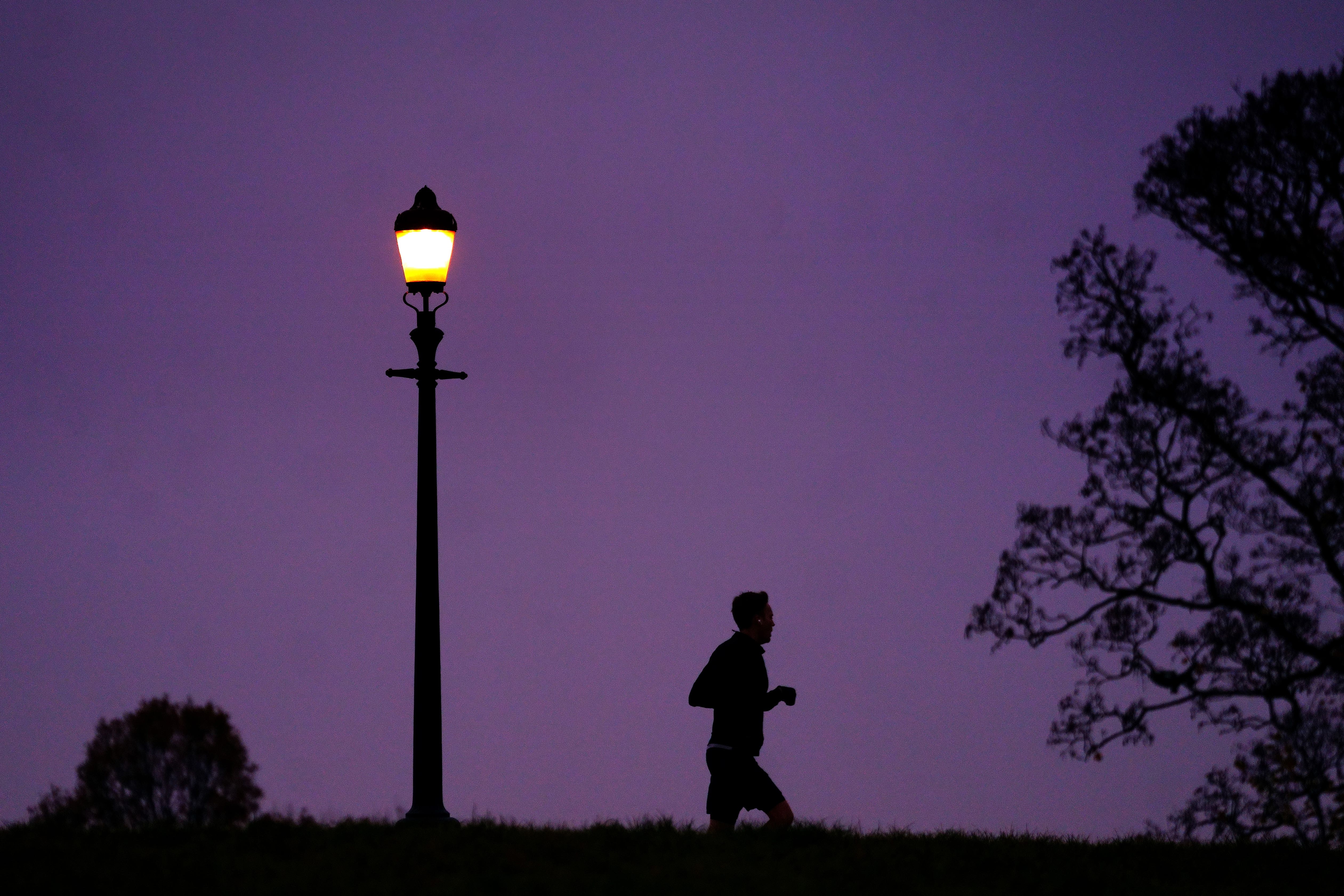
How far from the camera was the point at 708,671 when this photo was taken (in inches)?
443

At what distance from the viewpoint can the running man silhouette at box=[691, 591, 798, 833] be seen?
11.2m

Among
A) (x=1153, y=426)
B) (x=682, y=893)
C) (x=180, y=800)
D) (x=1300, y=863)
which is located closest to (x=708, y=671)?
(x=682, y=893)

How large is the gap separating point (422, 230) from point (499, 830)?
15.3ft

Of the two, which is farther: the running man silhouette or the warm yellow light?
the warm yellow light

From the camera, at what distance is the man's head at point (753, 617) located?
37.3 ft

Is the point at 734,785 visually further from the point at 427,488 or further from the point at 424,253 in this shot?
the point at 424,253

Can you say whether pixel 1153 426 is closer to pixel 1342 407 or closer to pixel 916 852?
pixel 1342 407

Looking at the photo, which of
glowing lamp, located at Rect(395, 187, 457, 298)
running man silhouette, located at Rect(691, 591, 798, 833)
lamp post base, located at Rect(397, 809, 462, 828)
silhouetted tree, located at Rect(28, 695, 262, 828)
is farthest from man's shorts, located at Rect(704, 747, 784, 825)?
silhouetted tree, located at Rect(28, 695, 262, 828)

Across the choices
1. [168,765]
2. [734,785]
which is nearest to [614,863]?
[734,785]

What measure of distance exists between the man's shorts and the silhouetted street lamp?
1.97 meters

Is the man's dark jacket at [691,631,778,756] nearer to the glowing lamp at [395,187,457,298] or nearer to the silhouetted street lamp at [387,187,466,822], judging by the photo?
the silhouetted street lamp at [387,187,466,822]

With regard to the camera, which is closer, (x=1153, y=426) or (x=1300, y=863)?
(x=1300, y=863)

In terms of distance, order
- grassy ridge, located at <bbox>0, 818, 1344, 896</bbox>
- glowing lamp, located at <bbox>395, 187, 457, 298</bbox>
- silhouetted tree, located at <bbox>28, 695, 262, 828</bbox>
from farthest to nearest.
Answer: silhouetted tree, located at <bbox>28, 695, 262, 828</bbox>, glowing lamp, located at <bbox>395, 187, 457, 298</bbox>, grassy ridge, located at <bbox>0, 818, 1344, 896</bbox>

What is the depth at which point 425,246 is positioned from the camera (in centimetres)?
1214
